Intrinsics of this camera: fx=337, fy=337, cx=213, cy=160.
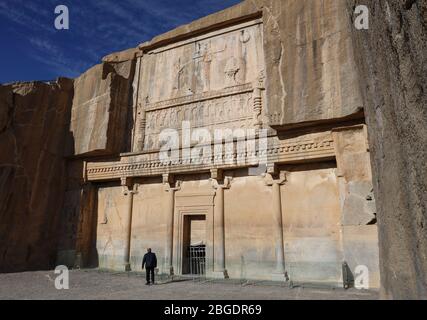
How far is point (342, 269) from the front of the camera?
809cm

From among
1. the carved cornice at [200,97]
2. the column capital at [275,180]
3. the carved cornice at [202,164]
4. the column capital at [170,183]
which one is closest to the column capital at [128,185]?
the carved cornice at [202,164]

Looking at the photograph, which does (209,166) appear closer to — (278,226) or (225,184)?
(225,184)

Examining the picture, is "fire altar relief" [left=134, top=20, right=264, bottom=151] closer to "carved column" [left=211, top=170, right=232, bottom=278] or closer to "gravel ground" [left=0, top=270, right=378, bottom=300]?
"carved column" [left=211, top=170, right=232, bottom=278]

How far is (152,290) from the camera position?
7.62m

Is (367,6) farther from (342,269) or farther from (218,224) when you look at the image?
(218,224)

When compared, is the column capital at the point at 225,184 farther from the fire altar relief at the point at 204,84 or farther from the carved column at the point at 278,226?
the fire altar relief at the point at 204,84

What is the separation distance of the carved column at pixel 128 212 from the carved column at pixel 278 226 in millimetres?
4997

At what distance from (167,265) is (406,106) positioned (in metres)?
9.32

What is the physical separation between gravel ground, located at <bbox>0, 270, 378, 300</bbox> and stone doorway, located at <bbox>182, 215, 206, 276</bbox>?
3.89ft

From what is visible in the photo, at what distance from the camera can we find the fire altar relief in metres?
11.1

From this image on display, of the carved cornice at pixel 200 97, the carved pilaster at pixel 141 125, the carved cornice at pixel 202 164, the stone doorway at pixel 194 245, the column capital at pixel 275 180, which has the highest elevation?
the carved cornice at pixel 200 97

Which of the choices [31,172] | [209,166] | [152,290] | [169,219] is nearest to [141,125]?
[209,166]

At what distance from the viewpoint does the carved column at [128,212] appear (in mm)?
11476

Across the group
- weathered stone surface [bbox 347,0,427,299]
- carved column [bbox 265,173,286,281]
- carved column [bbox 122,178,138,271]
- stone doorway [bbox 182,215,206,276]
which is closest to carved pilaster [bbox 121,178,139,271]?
carved column [bbox 122,178,138,271]
